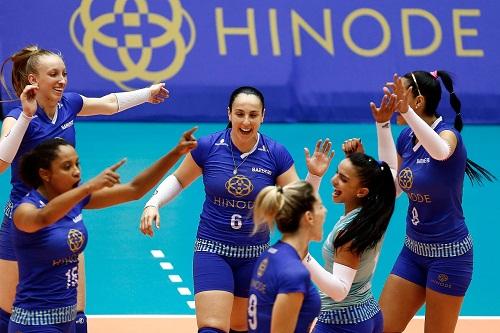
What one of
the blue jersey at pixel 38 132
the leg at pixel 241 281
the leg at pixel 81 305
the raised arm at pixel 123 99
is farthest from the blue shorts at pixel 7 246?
the leg at pixel 241 281

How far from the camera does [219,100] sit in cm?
1567

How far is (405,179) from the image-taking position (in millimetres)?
7395

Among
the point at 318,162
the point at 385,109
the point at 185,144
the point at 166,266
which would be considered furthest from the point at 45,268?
the point at 166,266

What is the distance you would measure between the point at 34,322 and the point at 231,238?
1.65 metres

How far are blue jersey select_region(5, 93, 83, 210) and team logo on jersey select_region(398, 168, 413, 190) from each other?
2330 mm

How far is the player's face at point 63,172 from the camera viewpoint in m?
6.04

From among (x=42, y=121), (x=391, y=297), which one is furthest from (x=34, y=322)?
(x=391, y=297)

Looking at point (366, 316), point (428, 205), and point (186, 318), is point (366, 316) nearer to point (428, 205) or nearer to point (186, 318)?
point (428, 205)

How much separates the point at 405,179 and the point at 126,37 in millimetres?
8747

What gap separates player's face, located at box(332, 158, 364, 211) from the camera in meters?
6.50

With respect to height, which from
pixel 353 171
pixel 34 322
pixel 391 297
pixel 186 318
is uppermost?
pixel 353 171

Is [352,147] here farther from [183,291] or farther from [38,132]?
[183,291]

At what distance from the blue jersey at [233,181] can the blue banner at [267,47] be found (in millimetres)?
8212

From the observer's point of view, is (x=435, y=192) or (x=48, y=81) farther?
(x=435, y=192)
